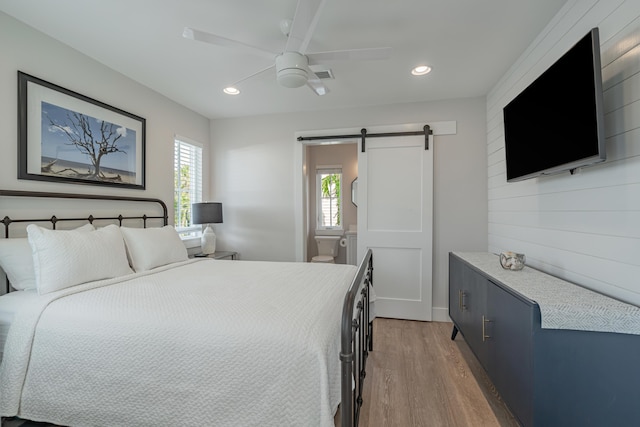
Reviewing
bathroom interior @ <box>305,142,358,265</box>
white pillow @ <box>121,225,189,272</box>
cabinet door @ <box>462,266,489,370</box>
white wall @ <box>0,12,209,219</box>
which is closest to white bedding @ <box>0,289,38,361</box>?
white pillow @ <box>121,225,189,272</box>

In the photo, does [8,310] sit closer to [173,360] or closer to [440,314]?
[173,360]

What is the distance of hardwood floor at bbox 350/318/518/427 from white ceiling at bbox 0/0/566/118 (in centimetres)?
252

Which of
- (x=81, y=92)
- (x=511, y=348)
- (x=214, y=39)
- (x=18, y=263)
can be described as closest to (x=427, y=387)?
(x=511, y=348)

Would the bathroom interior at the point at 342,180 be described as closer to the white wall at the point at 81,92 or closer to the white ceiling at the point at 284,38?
the white ceiling at the point at 284,38

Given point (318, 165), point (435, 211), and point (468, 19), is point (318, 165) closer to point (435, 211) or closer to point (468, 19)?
point (435, 211)

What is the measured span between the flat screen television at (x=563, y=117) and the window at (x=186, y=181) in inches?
137

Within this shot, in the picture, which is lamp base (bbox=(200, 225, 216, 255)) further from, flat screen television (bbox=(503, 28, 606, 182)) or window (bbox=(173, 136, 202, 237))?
flat screen television (bbox=(503, 28, 606, 182))

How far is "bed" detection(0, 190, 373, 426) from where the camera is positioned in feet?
3.77

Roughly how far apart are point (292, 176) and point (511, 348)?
2.93 m

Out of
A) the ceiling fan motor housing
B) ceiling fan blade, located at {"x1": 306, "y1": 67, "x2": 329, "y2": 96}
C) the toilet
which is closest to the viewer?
the ceiling fan motor housing

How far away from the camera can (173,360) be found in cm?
126

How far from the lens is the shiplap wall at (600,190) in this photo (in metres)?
1.36

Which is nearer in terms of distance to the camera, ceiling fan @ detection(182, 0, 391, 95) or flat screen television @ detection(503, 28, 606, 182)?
flat screen television @ detection(503, 28, 606, 182)

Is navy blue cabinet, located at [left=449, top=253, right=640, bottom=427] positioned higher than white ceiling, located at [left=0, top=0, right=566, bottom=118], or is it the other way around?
white ceiling, located at [left=0, top=0, right=566, bottom=118]
